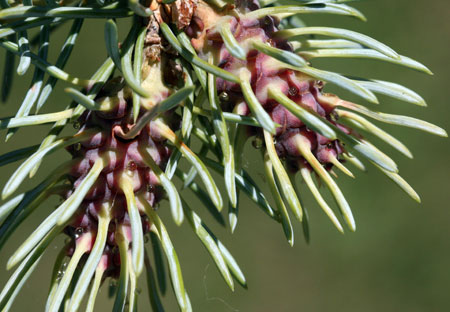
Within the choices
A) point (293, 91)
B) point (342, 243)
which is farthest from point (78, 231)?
point (342, 243)

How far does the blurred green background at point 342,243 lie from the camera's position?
1510 mm

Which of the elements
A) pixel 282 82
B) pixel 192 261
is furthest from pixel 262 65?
pixel 192 261

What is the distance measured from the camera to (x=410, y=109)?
5.49 feet

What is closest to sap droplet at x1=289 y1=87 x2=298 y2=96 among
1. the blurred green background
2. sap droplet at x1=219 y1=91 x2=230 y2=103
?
sap droplet at x1=219 y1=91 x2=230 y2=103

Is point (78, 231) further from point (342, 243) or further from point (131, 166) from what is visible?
point (342, 243)

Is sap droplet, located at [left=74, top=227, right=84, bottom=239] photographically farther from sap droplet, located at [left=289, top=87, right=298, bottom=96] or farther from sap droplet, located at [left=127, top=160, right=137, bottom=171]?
sap droplet, located at [left=289, top=87, right=298, bottom=96]

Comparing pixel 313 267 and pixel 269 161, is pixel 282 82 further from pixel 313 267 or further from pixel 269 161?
pixel 313 267

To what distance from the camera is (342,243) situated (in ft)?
5.24

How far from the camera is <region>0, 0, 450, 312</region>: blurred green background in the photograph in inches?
59.4

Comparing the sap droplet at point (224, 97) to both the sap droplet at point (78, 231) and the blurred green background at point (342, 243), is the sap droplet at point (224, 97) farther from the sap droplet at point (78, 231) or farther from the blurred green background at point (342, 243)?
the blurred green background at point (342, 243)

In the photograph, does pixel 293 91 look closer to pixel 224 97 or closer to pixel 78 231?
pixel 224 97

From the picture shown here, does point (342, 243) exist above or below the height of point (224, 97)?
below

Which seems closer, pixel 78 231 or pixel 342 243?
pixel 78 231

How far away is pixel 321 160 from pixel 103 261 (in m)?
0.16
